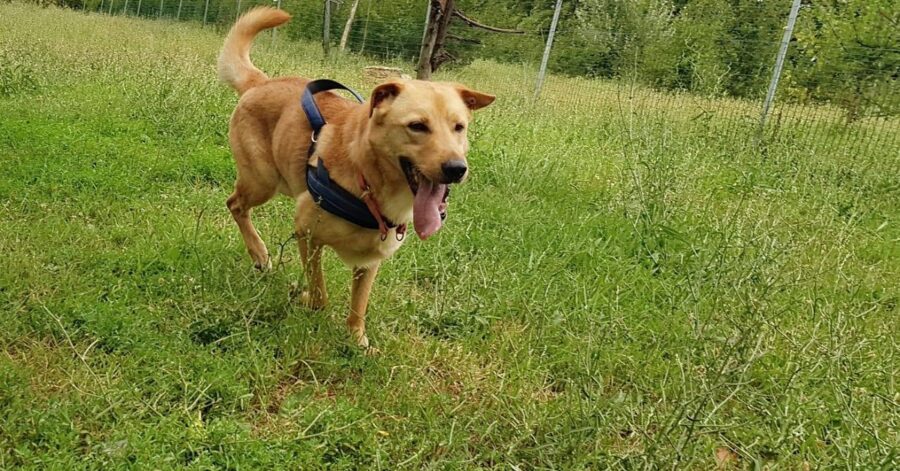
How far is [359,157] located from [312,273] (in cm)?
63

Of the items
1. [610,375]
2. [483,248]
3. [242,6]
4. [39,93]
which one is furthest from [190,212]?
[242,6]

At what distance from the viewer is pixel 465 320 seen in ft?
10.7

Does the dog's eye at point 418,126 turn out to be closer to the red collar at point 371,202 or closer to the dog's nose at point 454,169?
the dog's nose at point 454,169

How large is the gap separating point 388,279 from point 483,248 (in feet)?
2.39

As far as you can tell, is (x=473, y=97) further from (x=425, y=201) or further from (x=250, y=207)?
(x=250, y=207)

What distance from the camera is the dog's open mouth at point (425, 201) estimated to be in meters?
2.71

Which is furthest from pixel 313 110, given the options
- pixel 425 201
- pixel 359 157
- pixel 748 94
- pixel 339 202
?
pixel 748 94

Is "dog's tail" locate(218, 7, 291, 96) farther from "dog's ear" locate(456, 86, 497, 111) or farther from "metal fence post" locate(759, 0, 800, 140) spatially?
"metal fence post" locate(759, 0, 800, 140)

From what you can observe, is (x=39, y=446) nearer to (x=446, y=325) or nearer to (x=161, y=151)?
(x=446, y=325)

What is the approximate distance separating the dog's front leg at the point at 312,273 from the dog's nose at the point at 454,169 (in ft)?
2.44

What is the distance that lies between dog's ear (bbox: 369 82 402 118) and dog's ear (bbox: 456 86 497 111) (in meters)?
0.35

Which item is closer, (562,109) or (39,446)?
(39,446)

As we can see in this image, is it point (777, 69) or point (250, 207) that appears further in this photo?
point (777, 69)

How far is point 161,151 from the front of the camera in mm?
5203
